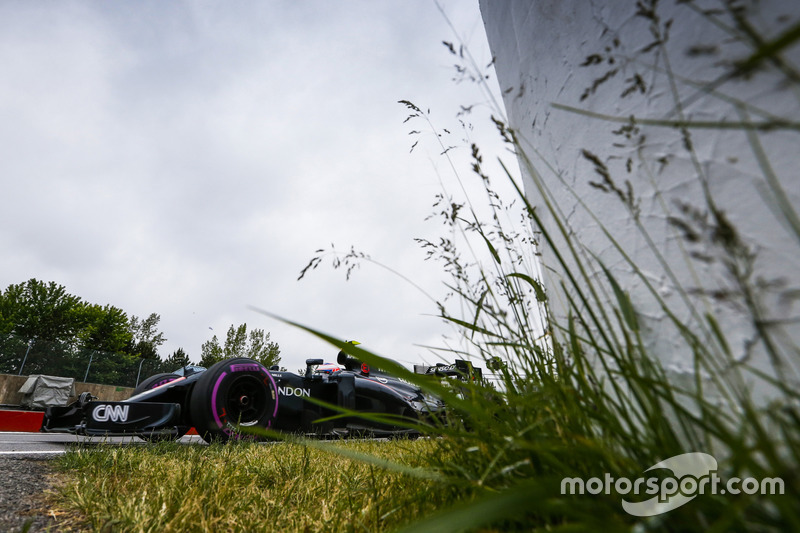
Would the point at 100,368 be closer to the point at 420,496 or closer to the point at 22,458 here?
the point at 22,458

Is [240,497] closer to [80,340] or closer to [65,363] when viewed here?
[65,363]

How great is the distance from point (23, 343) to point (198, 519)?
23989 mm

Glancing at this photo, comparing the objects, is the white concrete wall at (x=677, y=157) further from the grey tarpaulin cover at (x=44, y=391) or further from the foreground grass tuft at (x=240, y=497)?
the grey tarpaulin cover at (x=44, y=391)

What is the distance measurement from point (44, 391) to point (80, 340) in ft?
102

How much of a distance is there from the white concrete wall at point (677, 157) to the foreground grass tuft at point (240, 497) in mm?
854

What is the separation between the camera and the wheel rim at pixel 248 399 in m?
4.29

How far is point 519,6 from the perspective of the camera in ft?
4.00

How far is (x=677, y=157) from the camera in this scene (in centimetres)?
76

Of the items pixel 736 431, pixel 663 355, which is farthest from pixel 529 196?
pixel 736 431

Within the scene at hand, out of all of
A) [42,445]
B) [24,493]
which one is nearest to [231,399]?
[42,445]

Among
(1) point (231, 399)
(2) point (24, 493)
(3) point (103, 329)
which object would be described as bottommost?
(2) point (24, 493)

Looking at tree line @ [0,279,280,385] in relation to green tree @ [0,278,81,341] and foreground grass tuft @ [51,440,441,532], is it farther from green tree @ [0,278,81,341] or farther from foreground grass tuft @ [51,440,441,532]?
foreground grass tuft @ [51,440,441,532]

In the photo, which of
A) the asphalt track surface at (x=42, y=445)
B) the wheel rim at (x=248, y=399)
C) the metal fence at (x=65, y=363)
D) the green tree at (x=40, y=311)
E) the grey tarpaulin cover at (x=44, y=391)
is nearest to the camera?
the asphalt track surface at (x=42, y=445)

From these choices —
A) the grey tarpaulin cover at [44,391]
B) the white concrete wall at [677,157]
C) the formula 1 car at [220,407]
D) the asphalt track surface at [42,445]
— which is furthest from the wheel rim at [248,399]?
the grey tarpaulin cover at [44,391]
